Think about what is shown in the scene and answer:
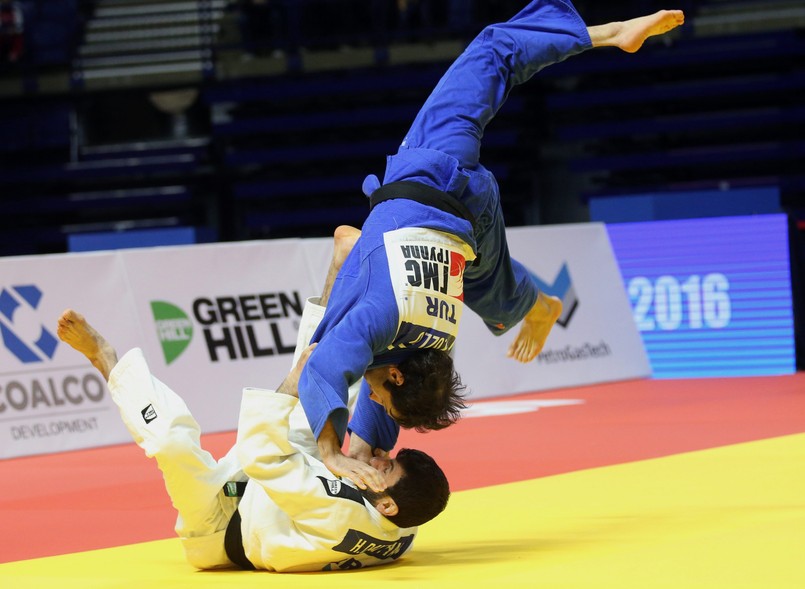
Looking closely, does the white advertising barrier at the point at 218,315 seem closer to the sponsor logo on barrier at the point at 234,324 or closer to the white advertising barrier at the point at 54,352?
the sponsor logo on barrier at the point at 234,324

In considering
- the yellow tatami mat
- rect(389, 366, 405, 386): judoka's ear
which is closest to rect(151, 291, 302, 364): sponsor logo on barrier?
the yellow tatami mat

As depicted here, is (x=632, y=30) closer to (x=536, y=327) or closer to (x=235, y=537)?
(x=536, y=327)

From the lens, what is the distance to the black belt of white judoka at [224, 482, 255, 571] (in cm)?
361

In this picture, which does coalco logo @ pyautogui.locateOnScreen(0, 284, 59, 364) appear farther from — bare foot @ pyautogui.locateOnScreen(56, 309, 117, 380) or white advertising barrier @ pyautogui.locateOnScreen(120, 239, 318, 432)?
bare foot @ pyautogui.locateOnScreen(56, 309, 117, 380)

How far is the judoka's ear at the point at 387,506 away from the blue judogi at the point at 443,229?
224 millimetres

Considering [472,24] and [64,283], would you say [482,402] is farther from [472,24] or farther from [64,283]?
[472,24]

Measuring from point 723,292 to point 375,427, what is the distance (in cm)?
631

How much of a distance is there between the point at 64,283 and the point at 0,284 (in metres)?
0.36

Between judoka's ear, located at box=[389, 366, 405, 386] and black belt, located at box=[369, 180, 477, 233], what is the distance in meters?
0.58

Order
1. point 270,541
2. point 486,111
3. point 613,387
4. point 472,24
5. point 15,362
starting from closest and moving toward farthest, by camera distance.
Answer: point 270,541, point 486,111, point 15,362, point 613,387, point 472,24

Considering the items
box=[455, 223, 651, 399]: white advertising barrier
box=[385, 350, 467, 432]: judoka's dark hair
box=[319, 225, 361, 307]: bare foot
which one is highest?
box=[319, 225, 361, 307]: bare foot

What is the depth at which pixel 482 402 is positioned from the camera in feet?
28.3

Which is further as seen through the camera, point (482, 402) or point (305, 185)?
point (305, 185)

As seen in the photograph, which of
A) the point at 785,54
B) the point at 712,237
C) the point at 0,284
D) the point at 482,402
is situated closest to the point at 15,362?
the point at 0,284
